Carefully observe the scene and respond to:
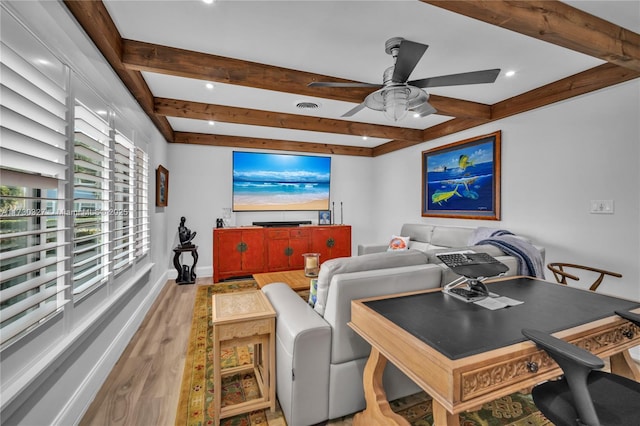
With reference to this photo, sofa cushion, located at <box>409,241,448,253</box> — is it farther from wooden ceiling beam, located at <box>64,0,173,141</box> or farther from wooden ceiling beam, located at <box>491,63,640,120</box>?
wooden ceiling beam, located at <box>64,0,173,141</box>

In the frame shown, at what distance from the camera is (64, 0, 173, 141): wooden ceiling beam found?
A: 1599 millimetres

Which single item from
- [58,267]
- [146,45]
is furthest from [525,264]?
[146,45]

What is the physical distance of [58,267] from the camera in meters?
1.49

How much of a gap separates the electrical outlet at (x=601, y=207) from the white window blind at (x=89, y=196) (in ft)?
13.3

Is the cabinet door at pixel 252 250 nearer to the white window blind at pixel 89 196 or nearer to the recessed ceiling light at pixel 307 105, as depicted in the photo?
the recessed ceiling light at pixel 307 105

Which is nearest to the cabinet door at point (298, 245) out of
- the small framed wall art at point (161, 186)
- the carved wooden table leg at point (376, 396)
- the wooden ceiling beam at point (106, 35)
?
the small framed wall art at point (161, 186)

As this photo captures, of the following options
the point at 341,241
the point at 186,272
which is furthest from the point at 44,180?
the point at 341,241

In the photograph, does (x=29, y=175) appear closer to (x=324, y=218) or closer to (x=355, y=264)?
(x=355, y=264)

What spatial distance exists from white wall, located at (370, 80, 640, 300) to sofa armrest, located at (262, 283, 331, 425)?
110 inches

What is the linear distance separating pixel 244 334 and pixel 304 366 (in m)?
0.37

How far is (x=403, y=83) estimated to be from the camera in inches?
81.7

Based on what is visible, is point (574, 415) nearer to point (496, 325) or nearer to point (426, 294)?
point (496, 325)

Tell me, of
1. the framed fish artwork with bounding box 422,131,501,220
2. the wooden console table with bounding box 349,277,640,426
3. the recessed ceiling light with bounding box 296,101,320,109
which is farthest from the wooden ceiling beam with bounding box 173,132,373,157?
the wooden console table with bounding box 349,277,640,426

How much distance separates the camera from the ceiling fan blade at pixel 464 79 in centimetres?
188
